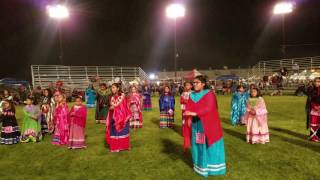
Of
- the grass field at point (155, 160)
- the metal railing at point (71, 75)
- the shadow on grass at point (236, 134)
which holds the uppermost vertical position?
the metal railing at point (71, 75)

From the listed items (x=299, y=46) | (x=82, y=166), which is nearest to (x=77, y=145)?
(x=82, y=166)

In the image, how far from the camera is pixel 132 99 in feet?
40.2

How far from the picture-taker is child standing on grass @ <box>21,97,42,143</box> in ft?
32.3

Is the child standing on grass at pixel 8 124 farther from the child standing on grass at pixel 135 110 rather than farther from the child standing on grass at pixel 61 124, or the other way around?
the child standing on grass at pixel 135 110

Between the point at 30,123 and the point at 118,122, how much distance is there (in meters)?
3.64

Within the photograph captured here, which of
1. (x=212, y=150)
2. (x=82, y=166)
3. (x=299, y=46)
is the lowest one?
(x=82, y=166)

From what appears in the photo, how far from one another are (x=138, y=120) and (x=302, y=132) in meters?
5.97

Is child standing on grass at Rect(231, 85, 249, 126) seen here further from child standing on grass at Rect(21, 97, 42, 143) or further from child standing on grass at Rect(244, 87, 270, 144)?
child standing on grass at Rect(21, 97, 42, 143)

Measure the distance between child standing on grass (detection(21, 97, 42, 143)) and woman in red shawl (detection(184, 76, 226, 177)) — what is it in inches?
230

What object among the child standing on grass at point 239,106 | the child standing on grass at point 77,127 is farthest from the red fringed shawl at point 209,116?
the child standing on grass at point 239,106

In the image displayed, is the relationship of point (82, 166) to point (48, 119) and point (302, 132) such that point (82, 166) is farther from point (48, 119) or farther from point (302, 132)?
point (302, 132)

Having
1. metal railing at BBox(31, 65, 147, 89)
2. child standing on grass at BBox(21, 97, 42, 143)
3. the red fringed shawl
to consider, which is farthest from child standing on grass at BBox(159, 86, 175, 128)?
metal railing at BBox(31, 65, 147, 89)

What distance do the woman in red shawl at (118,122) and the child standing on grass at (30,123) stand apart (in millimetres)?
2975

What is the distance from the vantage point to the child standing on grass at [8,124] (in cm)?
977
